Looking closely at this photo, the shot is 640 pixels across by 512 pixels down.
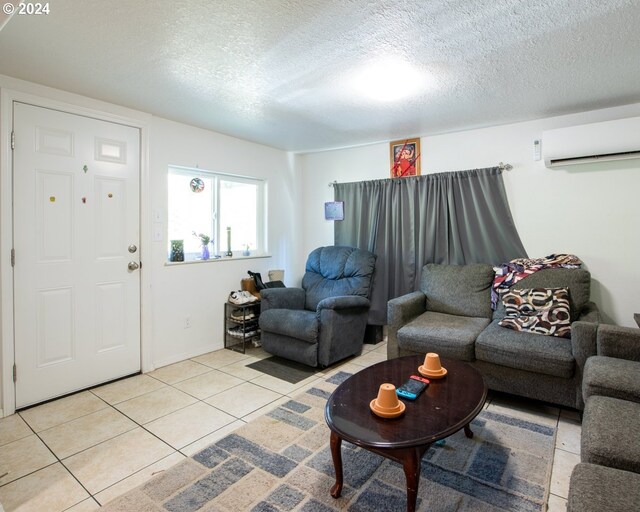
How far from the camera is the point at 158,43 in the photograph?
6.17 feet

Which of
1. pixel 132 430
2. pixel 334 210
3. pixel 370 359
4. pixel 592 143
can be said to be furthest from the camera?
pixel 334 210

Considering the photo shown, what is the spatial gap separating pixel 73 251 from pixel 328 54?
7.55 ft

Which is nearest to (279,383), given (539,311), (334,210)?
(539,311)

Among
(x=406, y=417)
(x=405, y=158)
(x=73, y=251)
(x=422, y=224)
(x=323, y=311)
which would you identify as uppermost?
(x=405, y=158)

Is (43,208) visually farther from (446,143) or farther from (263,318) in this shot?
(446,143)

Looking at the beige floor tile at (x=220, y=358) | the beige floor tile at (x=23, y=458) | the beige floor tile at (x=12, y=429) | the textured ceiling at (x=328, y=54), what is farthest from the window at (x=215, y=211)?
the beige floor tile at (x=23, y=458)

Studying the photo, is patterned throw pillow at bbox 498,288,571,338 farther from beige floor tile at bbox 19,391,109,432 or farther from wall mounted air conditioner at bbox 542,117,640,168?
beige floor tile at bbox 19,391,109,432

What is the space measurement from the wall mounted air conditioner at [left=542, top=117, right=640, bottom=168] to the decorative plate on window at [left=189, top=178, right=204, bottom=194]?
10.3 ft

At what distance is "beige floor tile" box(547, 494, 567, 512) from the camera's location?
155cm

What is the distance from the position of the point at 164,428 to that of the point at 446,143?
3450 mm

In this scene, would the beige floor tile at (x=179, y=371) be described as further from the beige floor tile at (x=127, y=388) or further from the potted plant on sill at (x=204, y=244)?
the potted plant on sill at (x=204, y=244)

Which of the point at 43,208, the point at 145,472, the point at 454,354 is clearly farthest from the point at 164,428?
the point at 454,354

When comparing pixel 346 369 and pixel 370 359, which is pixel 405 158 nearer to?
pixel 370 359

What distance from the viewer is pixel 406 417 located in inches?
60.0
